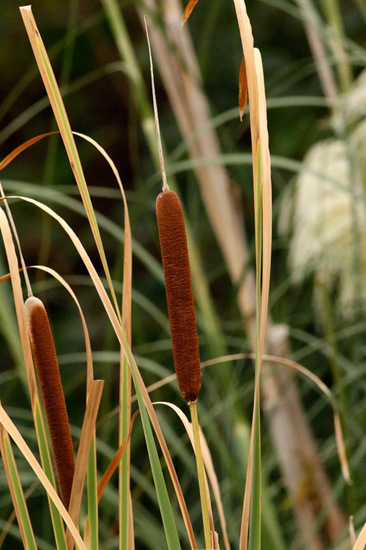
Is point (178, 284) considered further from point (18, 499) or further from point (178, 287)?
point (18, 499)

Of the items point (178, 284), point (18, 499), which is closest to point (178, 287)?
point (178, 284)

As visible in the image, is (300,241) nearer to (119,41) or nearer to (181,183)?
(119,41)

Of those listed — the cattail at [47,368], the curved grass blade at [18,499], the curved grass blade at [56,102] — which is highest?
the curved grass blade at [56,102]

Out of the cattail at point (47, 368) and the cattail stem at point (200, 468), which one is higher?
the cattail at point (47, 368)

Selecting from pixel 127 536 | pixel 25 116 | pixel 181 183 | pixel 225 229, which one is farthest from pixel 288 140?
pixel 127 536

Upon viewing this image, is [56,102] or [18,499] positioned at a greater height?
[56,102]

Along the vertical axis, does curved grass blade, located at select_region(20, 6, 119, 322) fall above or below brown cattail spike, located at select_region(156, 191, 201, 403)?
above

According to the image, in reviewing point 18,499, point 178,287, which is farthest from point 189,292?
point 18,499
